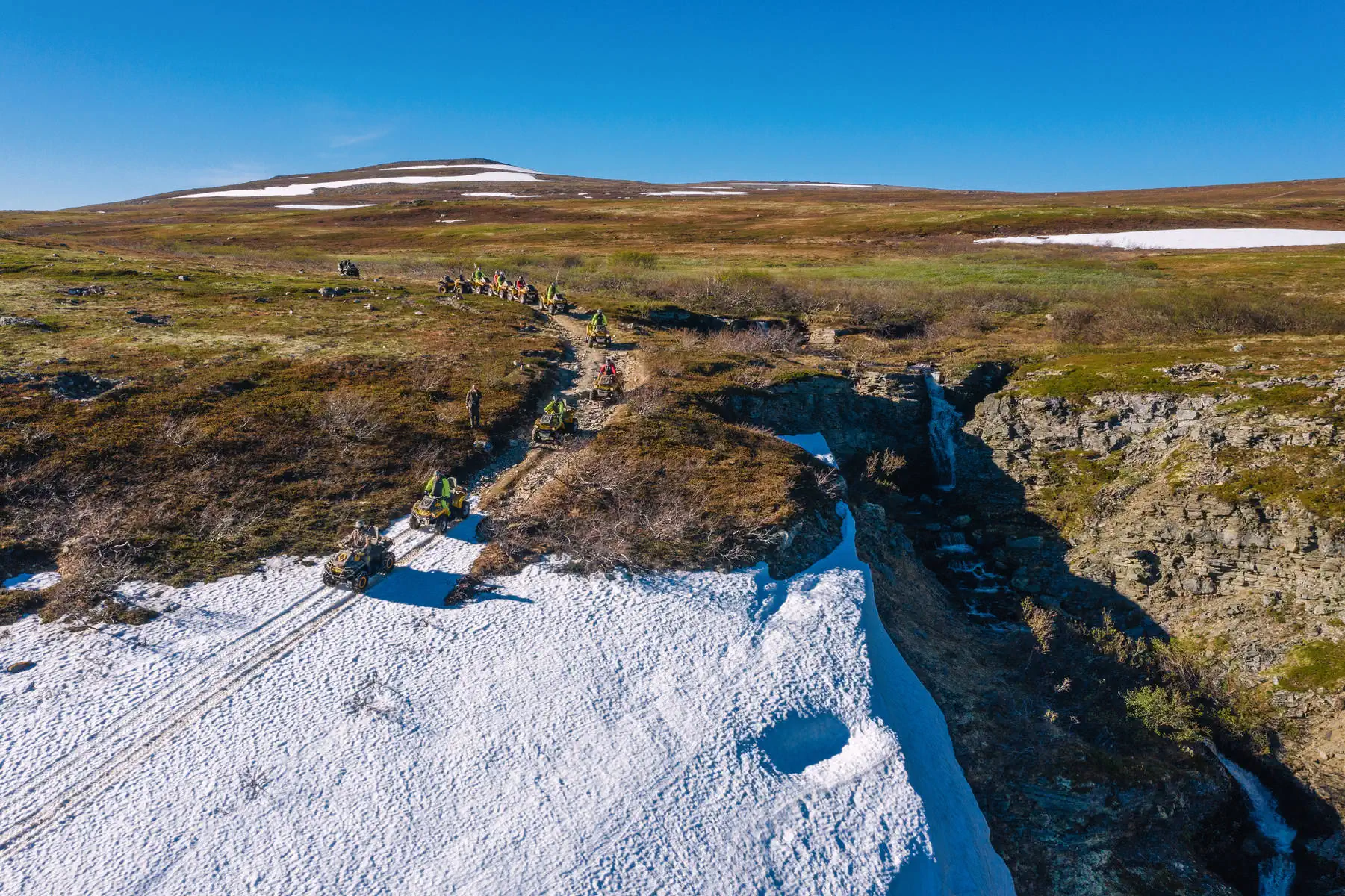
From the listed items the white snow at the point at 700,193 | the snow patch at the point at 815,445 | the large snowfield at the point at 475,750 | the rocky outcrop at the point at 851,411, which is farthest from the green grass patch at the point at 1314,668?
the white snow at the point at 700,193

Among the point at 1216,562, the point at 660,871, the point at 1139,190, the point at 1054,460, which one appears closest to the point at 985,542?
the point at 1054,460

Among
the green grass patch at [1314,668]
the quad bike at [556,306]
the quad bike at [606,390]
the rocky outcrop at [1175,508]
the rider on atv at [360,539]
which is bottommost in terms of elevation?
the green grass patch at [1314,668]

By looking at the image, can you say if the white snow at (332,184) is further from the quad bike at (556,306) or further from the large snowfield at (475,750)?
the large snowfield at (475,750)

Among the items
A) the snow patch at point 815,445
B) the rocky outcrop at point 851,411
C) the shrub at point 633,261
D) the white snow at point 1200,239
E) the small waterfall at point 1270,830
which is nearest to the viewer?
the small waterfall at point 1270,830

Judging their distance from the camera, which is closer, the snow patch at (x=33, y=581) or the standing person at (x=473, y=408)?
the snow patch at (x=33, y=581)

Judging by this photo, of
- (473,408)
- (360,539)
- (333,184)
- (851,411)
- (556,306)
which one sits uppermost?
(333,184)

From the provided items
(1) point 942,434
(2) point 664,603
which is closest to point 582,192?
(1) point 942,434

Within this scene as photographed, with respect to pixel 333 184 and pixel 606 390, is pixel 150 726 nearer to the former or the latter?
pixel 606 390
